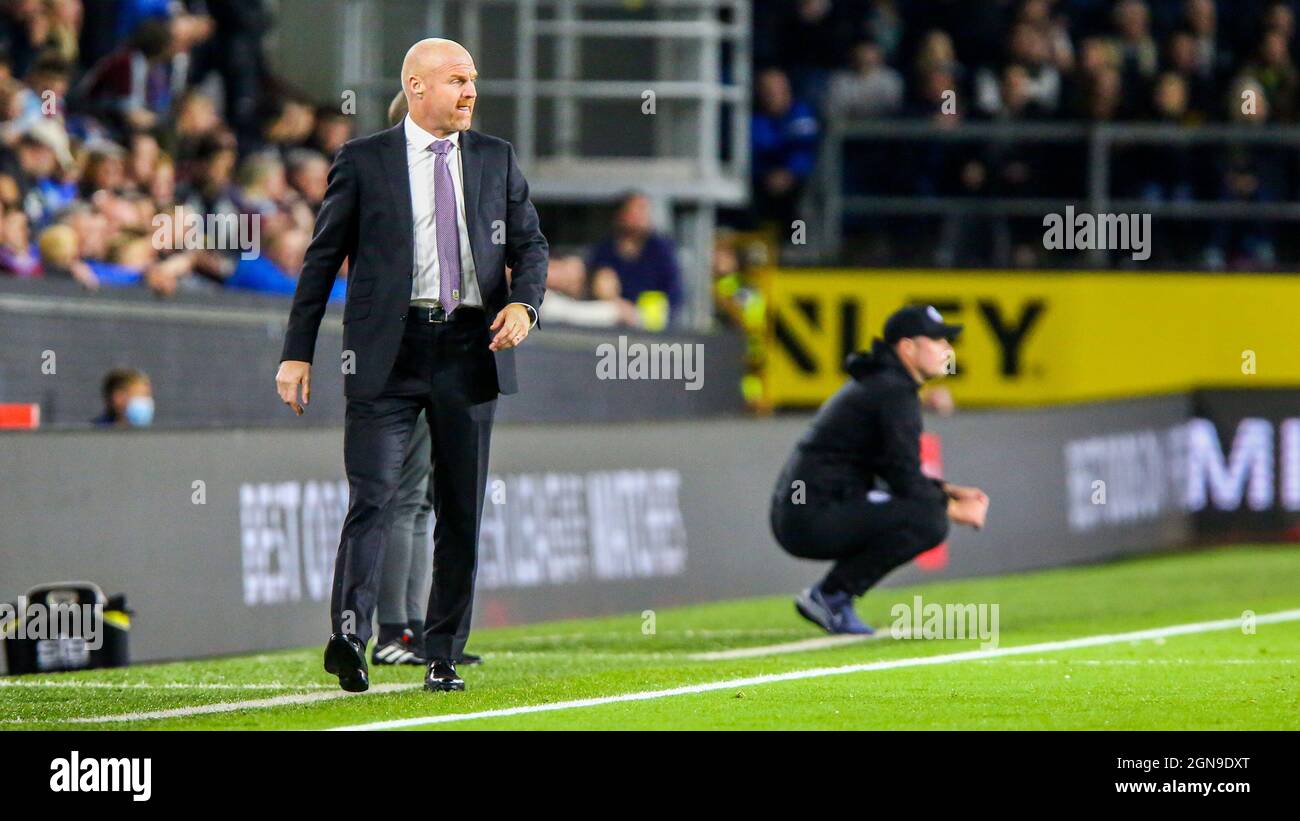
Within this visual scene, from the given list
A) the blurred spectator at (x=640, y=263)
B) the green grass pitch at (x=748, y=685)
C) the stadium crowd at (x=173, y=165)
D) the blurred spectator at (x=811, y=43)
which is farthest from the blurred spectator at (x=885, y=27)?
the green grass pitch at (x=748, y=685)

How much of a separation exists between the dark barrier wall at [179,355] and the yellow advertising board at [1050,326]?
5.29 m

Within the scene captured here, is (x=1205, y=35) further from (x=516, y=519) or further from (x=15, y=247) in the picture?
(x=15, y=247)

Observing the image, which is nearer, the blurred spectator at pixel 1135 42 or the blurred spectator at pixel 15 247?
the blurred spectator at pixel 15 247

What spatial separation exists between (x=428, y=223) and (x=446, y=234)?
0.08 metres

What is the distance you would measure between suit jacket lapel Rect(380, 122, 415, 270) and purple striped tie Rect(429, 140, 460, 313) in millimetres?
88

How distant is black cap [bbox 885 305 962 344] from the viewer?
11.6 m

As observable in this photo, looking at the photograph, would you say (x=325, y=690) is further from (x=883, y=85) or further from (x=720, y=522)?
(x=883, y=85)

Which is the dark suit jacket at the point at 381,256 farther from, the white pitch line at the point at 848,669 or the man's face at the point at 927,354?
the man's face at the point at 927,354

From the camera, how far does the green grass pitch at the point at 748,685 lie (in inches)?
307
